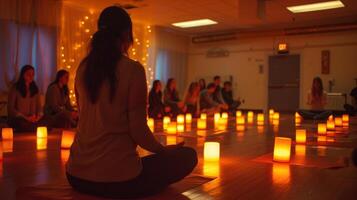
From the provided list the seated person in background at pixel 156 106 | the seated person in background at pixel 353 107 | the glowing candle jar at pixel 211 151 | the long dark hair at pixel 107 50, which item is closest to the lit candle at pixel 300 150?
the glowing candle jar at pixel 211 151

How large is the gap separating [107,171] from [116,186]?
86mm

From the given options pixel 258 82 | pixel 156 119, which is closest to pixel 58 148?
pixel 156 119

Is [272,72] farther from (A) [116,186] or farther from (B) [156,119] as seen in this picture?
(A) [116,186]

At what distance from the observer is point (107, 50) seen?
153 cm

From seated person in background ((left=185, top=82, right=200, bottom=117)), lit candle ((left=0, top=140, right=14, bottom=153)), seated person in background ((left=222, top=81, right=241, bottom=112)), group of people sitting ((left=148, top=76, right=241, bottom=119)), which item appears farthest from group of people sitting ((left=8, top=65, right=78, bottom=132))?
seated person in background ((left=222, top=81, right=241, bottom=112))

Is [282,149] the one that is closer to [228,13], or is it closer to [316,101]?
[316,101]

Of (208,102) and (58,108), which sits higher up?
(208,102)

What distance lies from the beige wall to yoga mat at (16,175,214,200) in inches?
324

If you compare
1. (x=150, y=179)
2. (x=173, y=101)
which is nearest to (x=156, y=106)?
(x=173, y=101)

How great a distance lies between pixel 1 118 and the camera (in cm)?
629

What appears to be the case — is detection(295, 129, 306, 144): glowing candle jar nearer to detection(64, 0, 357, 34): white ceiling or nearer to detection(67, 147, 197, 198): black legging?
detection(67, 147, 197, 198): black legging

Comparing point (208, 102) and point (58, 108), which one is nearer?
point (58, 108)

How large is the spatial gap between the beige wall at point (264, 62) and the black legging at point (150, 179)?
27.4 ft

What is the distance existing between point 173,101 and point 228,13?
2.46 m
